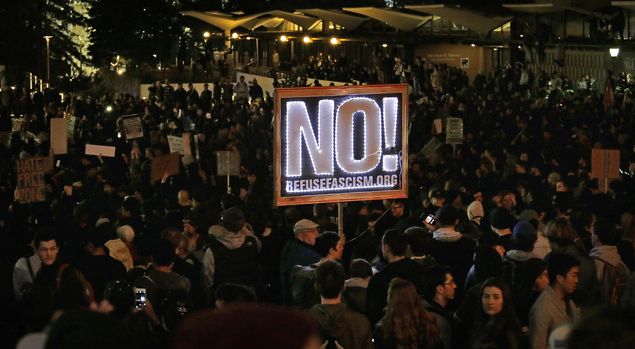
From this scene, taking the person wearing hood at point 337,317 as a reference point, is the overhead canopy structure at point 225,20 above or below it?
above

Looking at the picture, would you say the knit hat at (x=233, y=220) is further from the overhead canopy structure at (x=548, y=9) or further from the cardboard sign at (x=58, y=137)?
the overhead canopy structure at (x=548, y=9)

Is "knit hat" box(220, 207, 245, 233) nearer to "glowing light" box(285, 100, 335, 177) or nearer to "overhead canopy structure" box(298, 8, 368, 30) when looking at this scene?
"glowing light" box(285, 100, 335, 177)

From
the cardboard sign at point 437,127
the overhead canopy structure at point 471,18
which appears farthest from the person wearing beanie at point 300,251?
the overhead canopy structure at point 471,18

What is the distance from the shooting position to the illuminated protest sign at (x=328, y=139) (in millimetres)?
11383

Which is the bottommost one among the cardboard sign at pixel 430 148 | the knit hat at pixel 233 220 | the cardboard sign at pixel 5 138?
the knit hat at pixel 233 220

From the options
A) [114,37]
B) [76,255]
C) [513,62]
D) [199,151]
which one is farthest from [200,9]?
[76,255]

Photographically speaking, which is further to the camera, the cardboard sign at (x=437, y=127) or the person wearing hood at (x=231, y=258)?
the cardboard sign at (x=437, y=127)

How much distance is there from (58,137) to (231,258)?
10.7 m

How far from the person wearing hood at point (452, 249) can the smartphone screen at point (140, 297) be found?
2522 millimetres

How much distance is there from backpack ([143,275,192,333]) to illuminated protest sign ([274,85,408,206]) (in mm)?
3226

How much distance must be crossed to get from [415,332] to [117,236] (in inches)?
186

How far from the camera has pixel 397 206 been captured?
1351cm

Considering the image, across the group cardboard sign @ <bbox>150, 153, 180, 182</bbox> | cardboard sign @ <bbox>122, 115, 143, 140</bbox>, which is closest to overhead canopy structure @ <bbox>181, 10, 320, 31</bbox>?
cardboard sign @ <bbox>122, 115, 143, 140</bbox>

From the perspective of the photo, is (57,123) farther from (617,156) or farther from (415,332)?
(415,332)
